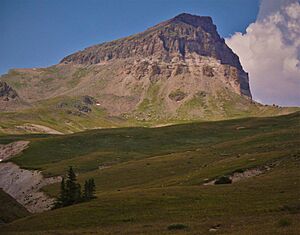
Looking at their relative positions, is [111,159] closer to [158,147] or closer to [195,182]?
[158,147]

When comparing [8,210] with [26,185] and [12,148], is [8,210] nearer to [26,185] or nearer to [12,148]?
[26,185]

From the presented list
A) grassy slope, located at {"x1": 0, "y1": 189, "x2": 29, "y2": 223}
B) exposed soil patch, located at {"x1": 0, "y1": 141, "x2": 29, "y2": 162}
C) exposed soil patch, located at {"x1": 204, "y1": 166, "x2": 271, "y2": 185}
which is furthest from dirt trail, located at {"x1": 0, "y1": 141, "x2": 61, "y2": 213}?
exposed soil patch, located at {"x1": 204, "y1": 166, "x2": 271, "y2": 185}

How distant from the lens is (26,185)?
10506 cm

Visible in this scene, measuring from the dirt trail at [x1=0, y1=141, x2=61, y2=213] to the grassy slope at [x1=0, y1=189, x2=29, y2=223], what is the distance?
10.3 meters

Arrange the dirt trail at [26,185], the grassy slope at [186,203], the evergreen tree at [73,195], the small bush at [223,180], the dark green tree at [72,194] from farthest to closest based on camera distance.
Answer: the dirt trail at [26,185], the small bush at [223,180], the dark green tree at [72,194], the evergreen tree at [73,195], the grassy slope at [186,203]

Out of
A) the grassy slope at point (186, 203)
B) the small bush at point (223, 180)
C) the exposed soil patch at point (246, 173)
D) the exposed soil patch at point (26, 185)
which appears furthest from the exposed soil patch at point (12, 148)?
the small bush at point (223, 180)

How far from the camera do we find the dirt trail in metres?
81.2

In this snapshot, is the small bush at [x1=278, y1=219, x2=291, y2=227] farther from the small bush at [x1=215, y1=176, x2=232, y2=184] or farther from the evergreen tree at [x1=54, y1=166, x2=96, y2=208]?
the small bush at [x1=215, y1=176, x2=232, y2=184]

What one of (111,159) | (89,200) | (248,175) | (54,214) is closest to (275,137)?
(111,159)

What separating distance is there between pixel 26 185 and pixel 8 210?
47593 mm

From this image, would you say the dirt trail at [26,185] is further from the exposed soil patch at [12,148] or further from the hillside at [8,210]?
the exposed soil patch at [12,148]

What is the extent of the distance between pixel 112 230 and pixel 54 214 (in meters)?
13.4

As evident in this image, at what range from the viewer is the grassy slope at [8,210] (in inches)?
2171

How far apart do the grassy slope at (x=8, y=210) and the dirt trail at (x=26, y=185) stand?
33.7ft
